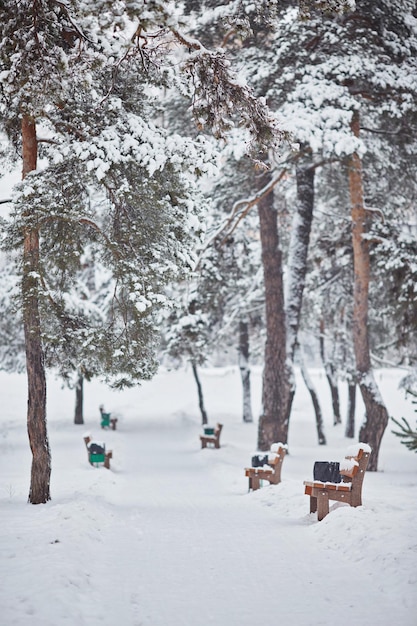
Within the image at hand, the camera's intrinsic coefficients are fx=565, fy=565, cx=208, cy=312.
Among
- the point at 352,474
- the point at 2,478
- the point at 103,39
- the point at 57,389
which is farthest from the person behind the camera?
the point at 57,389

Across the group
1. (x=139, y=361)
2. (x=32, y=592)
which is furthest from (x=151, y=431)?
(x=32, y=592)

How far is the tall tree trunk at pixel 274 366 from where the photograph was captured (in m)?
14.1

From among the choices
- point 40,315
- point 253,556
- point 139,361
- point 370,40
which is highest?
point 370,40

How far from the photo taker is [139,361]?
957 cm

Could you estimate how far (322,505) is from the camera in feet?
24.9

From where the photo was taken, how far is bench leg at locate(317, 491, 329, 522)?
7.57 metres

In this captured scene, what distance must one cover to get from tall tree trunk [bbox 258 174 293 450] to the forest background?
0.12ft

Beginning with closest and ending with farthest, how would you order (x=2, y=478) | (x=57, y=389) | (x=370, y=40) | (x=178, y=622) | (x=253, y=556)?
(x=178, y=622)
(x=253, y=556)
(x=370, y=40)
(x=2, y=478)
(x=57, y=389)

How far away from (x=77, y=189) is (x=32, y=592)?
635cm

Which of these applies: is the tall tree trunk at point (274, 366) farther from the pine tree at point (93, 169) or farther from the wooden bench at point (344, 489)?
the wooden bench at point (344, 489)

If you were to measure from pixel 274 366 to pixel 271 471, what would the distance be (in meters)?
3.92

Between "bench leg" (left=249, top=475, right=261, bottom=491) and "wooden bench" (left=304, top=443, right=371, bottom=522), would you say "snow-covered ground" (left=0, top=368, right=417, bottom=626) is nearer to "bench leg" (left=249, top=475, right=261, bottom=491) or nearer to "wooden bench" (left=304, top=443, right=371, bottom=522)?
"wooden bench" (left=304, top=443, right=371, bottom=522)

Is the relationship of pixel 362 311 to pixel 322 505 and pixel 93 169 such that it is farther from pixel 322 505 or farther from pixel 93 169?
pixel 93 169

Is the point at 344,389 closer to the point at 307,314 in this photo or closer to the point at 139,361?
the point at 307,314
